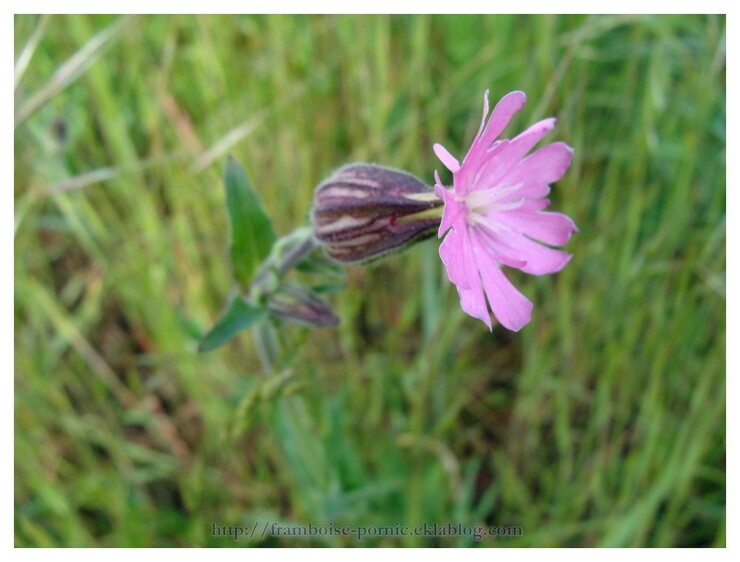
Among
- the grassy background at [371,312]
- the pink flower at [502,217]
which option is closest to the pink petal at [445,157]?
the pink flower at [502,217]

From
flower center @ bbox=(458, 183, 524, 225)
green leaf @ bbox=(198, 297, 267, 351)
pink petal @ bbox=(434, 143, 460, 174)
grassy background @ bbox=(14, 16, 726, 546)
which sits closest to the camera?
pink petal @ bbox=(434, 143, 460, 174)

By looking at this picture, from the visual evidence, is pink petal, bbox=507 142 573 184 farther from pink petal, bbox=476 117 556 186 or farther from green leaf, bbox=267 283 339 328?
green leaf, bbox=267 283 339 328

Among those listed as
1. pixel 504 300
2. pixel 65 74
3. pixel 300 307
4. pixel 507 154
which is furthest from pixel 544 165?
pixel 65 74

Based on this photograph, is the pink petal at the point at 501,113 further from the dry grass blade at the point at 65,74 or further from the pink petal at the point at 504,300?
the dry grass blade at the point at 65,74

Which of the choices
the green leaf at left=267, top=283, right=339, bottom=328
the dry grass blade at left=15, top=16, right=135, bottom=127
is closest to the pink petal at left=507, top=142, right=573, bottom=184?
the green leaf at left=267, top=283, right=339, bottom=328

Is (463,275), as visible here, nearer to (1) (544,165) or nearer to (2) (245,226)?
(1) (544,165)

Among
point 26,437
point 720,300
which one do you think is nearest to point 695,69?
point 720,300
